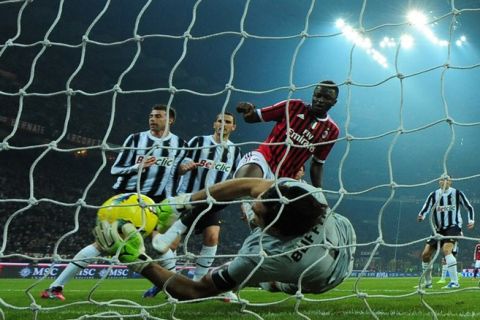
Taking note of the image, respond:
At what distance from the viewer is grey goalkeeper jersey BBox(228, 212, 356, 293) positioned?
2.79 m

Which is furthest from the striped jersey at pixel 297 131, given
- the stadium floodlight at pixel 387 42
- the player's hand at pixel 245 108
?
the stadium floodlight at pixel 387 42

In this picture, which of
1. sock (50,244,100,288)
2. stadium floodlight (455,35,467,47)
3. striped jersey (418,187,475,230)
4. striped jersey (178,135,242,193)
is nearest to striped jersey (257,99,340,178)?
striped jersey (178,135,242,193)

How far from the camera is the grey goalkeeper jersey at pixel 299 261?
9.16ft

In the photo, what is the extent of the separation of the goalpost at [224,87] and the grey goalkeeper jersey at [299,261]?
16.8 metres

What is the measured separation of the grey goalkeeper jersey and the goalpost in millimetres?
16827

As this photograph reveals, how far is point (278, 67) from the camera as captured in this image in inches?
1195

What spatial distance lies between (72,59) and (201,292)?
23.1 meters

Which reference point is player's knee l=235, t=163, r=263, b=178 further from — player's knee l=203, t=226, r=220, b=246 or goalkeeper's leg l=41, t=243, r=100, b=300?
goalkeeper's leg l=41, t=243, r=100, b=300

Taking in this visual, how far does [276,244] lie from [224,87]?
76.1 feet

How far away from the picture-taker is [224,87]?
25656 millimetres

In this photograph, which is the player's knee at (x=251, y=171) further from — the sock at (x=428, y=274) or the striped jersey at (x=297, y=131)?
the sock at (x=428, y=274)

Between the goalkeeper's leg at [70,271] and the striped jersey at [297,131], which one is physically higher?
the striped jersey at [297,131]

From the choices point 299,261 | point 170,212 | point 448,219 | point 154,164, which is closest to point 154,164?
point 154,164

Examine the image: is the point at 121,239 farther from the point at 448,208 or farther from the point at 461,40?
the point at 461,40
